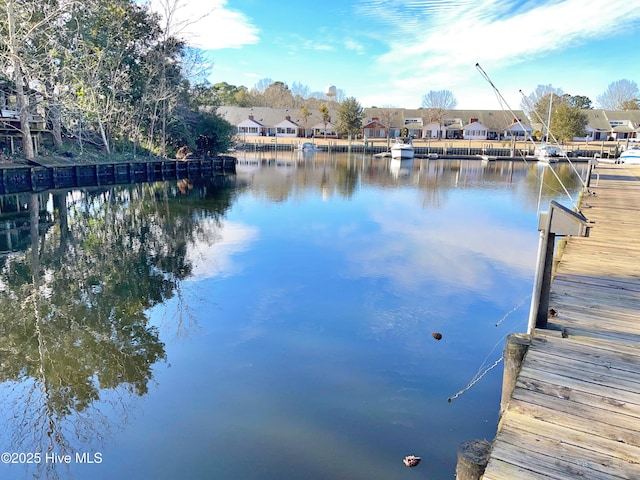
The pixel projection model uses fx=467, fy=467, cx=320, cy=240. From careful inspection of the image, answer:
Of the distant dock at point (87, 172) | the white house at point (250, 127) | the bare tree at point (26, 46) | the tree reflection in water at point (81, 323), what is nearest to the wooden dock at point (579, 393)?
the tree reflection in water at point (81, 323)

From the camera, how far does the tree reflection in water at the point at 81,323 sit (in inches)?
211

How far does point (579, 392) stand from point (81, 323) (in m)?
7.31

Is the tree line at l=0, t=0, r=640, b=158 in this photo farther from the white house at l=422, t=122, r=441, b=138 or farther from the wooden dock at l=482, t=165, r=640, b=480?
the white house at l=422, t=122, r=441, b=138

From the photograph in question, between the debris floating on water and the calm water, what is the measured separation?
8 centimetres

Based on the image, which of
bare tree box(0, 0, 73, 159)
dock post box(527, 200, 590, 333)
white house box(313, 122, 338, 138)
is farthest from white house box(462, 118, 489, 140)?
dock post box(527, 200, 590, 333)

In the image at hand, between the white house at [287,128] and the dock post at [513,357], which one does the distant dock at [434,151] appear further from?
the dock post at [513,357]

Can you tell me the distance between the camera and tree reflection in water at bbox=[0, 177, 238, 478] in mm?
5352

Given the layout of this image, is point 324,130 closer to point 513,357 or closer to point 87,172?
point 87,172

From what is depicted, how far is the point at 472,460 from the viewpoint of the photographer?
3252 millimetres

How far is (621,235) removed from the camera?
9.76 m

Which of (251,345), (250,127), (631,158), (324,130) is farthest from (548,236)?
(250,127)

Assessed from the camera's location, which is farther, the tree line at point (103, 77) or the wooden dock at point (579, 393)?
the tree line at point (103, 77)

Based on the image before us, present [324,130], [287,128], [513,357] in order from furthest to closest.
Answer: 1. [287,128]
2. [324,130]
3. [513,357]

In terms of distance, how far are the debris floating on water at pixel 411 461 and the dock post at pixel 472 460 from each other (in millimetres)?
1296
